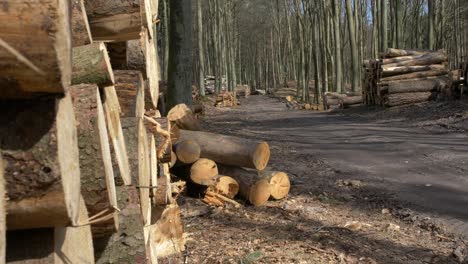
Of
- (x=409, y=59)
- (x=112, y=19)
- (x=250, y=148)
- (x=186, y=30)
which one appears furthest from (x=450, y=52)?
(x=112, y=19)

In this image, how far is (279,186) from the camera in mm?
5910

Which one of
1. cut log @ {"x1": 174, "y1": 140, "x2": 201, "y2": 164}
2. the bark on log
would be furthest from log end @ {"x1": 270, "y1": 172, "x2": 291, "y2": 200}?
the bark on log

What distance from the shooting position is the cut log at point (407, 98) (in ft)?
54.1

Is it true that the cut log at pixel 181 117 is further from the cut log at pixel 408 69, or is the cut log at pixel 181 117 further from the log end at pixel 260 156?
the cut log at pixel 408 69

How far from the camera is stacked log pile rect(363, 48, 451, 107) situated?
16.5 metres

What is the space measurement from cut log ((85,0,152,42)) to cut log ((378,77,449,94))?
1506cm

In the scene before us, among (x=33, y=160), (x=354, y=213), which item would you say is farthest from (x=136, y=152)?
(x=354, y=213)

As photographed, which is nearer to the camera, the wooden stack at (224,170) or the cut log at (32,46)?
the cut log at (32,46)

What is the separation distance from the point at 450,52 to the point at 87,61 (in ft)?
136

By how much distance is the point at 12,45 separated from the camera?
1.29 metres

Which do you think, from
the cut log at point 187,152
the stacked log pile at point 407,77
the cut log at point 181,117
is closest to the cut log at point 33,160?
the cut log at point 187,152

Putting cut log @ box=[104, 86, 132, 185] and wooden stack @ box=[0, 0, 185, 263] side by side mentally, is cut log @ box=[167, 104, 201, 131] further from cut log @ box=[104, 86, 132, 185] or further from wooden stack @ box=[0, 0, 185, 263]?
cut log @ box=[104, 86, 132, 185]

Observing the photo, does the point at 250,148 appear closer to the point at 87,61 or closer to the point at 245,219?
the point at 245,219

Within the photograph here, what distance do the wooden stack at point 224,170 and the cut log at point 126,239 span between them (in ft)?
10.1
